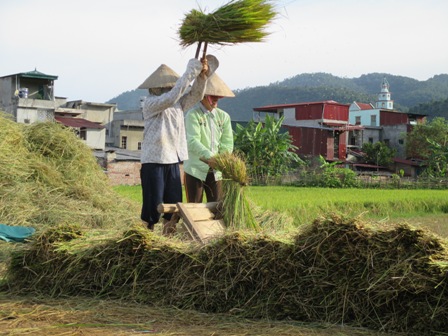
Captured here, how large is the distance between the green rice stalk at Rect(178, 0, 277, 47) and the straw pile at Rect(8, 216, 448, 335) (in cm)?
173

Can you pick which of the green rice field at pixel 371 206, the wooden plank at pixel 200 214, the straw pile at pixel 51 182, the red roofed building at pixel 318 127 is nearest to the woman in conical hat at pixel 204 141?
the wooden plank at pixel 200 214

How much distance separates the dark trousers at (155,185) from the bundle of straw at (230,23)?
1.02 meters

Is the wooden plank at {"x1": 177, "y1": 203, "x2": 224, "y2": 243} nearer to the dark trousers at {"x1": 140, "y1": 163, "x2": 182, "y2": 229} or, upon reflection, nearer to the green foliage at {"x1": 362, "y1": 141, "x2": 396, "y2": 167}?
the dark trousers at {"x1": 140, "y1": 163, "x2": 182, "y2": 229}

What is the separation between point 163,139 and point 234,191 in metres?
0.74

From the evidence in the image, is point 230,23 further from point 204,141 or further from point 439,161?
point 439,161

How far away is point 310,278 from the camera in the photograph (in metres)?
3.43

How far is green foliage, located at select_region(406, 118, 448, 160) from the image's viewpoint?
40.0m

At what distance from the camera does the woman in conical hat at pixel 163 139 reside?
16.7 ft

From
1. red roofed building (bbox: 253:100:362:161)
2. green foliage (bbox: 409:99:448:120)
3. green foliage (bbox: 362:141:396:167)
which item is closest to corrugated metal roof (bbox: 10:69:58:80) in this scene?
red roofed building (bbox: 253:100:362:161)

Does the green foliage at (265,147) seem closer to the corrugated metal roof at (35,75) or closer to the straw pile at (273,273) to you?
the corrugated metal roof at (35,75)

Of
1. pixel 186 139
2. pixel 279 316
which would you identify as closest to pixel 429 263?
pixel 279 316

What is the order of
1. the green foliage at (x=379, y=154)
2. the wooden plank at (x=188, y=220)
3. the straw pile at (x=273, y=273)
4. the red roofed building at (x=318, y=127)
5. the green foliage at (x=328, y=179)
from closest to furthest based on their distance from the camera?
the straw pile at (x=273, y=273)
the wooden plank at (x=188, y=220)
the green foliage at (x=328, y=179)
the red roofed building at (x=318, y=127)
the green foliage at (x=379, y=154)

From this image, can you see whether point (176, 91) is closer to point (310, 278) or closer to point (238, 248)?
point (238, 248)

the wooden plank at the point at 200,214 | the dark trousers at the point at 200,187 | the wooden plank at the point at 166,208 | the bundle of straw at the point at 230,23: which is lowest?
the wooden plank at the point at 200,214
